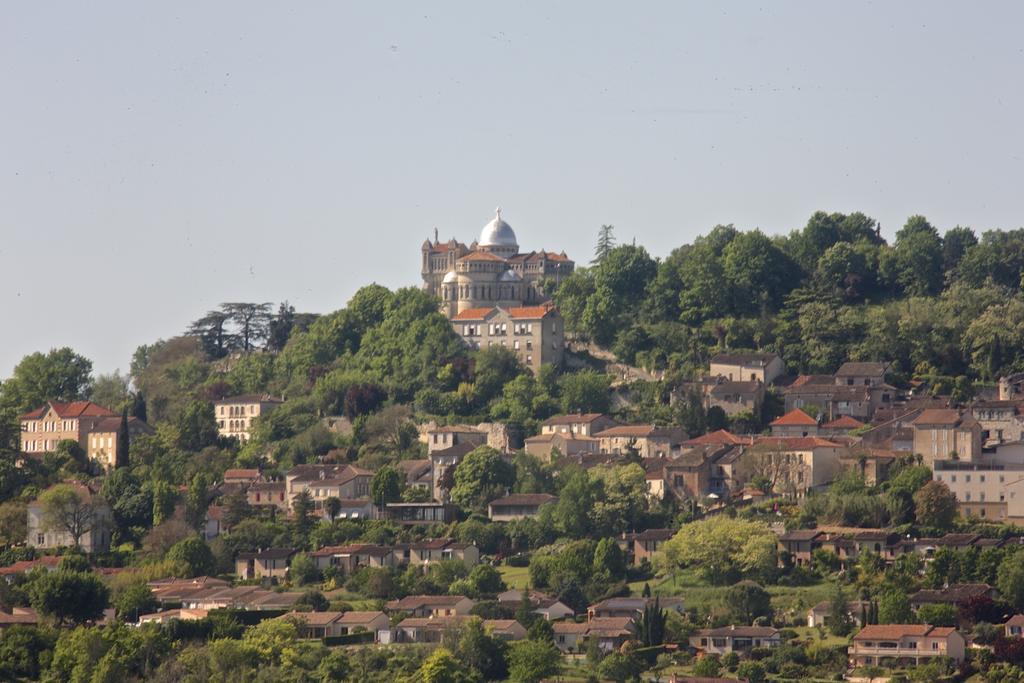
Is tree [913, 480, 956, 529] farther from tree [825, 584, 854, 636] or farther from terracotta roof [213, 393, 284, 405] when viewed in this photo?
terracotta roof [213, 393, 284, 405]

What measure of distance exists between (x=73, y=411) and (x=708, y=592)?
31.9 m

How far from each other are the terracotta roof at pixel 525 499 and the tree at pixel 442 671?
15397 mm

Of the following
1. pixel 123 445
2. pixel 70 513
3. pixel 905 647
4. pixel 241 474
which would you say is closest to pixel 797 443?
pixel 905 647

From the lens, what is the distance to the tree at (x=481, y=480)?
287 ft

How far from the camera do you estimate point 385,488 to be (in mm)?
88500

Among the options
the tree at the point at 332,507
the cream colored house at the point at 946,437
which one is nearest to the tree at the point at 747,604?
the cream colored house at the point at 946,437

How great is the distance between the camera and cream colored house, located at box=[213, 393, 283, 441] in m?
102

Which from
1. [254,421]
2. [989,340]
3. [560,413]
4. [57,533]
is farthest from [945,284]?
[57,533]

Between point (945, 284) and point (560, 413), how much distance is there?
650 inches

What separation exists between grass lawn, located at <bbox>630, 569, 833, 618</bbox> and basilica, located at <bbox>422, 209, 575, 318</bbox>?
28.8m

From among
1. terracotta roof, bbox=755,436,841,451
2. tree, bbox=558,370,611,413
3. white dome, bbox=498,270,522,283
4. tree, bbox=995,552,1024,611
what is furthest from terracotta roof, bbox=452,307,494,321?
tree, bbox=995,552,1024,611

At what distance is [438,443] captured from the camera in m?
94.2

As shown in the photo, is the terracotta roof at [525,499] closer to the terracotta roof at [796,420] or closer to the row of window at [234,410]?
the terracotta roof at [796,420]

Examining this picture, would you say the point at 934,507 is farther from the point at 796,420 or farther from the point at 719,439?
the point at 719,439
